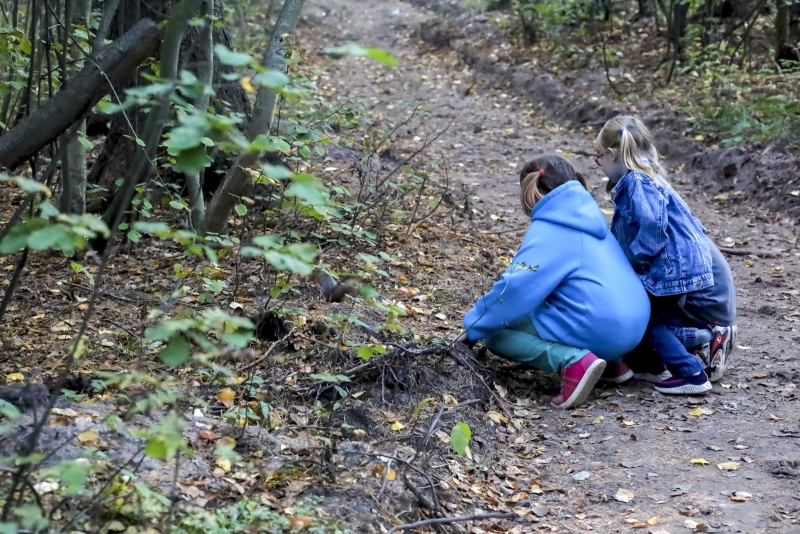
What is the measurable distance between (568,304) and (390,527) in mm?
1833

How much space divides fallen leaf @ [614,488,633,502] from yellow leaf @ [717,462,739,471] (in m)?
0.49

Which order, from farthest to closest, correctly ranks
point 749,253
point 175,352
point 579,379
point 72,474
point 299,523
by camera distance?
Result: point 749,253, point 579,379, point 299,523, point 175,352, point 72,474

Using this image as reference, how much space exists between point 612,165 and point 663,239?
52 centimetres

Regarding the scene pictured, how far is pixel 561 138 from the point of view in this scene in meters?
10.4

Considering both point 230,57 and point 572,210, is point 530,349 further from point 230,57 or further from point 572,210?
point 230,57

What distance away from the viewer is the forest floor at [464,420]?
3.06m

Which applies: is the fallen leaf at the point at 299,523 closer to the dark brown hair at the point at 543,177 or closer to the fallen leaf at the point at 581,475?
the fallen leaf at the point at 581,475

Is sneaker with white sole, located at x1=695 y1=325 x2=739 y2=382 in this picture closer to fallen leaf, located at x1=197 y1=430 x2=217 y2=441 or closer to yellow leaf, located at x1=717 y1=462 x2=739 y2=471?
yellow leaf, located at x1=717 y1=462 x2=739 y2=471

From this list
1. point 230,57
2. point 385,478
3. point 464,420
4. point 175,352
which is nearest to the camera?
point 230,57

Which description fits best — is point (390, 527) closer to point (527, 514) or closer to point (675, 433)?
point (527, 514)

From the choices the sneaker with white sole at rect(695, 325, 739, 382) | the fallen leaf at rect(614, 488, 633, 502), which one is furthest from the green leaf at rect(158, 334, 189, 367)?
the sneaker with white sole at rect(695, 325, 739, 382)

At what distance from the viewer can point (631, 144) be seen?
14.5ft

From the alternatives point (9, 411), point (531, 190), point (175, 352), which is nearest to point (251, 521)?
point (175, 352)

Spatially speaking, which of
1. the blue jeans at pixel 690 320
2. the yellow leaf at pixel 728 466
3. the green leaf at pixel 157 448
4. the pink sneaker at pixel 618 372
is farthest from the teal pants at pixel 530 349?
the green leaf at pixel 157 448
